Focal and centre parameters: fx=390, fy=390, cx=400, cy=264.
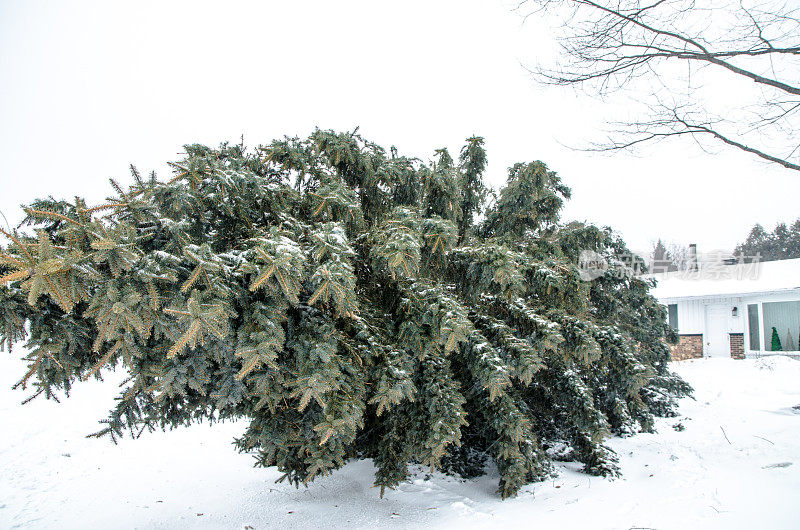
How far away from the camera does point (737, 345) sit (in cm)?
1228

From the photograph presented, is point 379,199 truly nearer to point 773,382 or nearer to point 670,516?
point 670,516

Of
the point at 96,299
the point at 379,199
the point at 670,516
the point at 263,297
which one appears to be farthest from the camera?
the point at 379,199

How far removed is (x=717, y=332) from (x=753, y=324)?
95 cm

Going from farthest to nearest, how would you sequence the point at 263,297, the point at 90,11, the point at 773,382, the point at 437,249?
the point at 90,11 → the point at 773,382 → the point at 437,249 → the point at 263,297

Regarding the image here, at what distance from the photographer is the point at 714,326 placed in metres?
13.0

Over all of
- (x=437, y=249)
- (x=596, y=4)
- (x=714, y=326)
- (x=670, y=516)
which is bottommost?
(x=670, y=516)

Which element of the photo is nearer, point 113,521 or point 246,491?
point 113,521

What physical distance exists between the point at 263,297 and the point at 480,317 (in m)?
1.84

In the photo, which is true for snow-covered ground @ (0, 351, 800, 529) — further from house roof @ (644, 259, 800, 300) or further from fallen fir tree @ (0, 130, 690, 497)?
house roof @ (644, 259, 800, 300)

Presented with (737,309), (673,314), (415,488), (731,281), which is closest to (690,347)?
(673,314)

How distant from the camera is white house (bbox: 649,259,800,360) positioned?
1161cm

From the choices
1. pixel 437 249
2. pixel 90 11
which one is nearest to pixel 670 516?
pixel 437 249

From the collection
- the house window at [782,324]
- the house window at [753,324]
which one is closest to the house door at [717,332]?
the house window at [753,324]

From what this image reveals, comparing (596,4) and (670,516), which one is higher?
(596,4)
